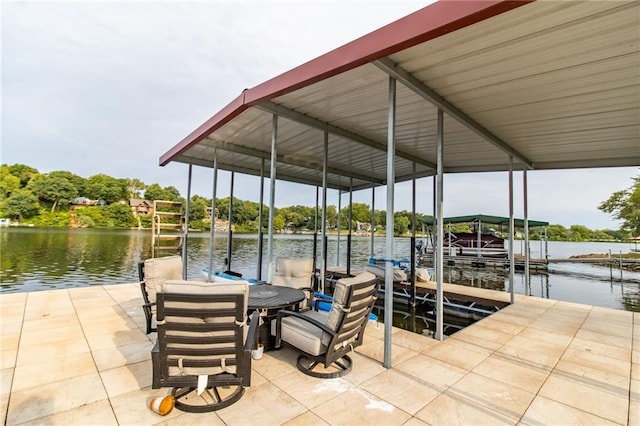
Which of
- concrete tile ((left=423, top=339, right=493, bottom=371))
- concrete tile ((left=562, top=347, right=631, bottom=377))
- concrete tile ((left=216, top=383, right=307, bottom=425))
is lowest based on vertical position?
concrete tile ((left=562, top=347, right=631, bottom=377))

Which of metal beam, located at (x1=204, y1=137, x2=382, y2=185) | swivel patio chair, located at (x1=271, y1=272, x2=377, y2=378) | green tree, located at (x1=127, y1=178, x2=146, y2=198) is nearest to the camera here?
swivel patio chair, located at (x1=271, y1=272, x2=377, y2=378)

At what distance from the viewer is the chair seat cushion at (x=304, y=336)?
8.11 feet

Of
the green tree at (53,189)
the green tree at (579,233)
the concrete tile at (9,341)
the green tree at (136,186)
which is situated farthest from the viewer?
the green tree at (136,186)

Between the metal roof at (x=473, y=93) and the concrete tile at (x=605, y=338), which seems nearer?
the metal roof at (x=473, y=93)

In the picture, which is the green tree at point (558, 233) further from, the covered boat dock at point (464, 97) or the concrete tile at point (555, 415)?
the concrete tile at point (555, 415)

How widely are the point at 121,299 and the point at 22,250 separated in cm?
1836

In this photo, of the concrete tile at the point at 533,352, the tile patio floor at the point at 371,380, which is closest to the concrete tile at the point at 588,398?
the tile patio floor at the point at 371,380

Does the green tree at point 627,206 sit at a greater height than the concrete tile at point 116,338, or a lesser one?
greater

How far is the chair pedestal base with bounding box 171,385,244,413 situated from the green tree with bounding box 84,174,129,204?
169ft

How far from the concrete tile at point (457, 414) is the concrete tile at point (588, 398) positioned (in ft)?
2.31

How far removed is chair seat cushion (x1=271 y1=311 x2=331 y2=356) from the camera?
247cm

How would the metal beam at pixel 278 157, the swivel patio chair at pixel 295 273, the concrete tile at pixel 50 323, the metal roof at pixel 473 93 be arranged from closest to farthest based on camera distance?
the metal roof at pixel 473 93, the concrete tile at pixel 50 323, the swivel patio chair at pixel 295 273, the metal beam at pixel 278 157

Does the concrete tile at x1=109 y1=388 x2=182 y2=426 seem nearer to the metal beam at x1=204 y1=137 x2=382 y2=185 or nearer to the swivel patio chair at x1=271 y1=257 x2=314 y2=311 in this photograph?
the swivel patio chair at x1=271 y1=257 x2=314 y2=311

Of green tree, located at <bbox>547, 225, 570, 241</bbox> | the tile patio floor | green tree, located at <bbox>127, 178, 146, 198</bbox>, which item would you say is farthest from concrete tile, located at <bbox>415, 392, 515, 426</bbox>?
green tree, located at <bbox>127, 178, 146, 198</bbox>
